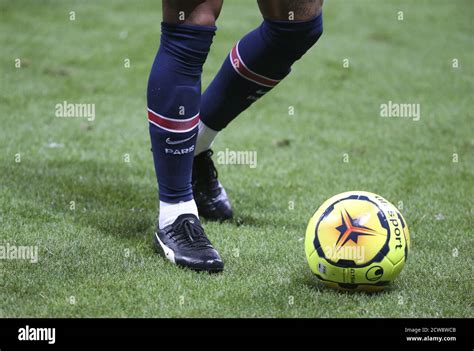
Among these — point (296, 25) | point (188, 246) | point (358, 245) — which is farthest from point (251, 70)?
point (358, 245)

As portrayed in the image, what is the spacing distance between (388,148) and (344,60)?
119 inches

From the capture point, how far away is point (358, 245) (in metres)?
2.72

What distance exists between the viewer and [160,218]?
3.17 m

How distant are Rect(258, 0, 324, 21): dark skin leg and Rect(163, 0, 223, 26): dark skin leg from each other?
300 mm

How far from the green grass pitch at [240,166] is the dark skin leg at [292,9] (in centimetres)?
98

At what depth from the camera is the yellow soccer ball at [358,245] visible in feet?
8.93

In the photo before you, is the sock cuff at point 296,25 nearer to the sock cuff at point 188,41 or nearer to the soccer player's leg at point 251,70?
the soccer player's leg at point 251,70

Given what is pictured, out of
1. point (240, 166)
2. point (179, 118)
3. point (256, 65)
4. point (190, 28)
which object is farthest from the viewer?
point (240, 166)

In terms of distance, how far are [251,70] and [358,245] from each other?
43.3 inches

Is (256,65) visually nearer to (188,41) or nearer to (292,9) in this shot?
(292,9)

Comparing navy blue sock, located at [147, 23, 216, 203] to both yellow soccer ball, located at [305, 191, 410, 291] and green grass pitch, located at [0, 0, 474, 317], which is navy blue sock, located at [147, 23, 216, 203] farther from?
Answer: yellow soccer ball, located at [305, 191, 410, 291]

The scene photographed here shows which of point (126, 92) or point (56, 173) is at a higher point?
point (56, 173)
